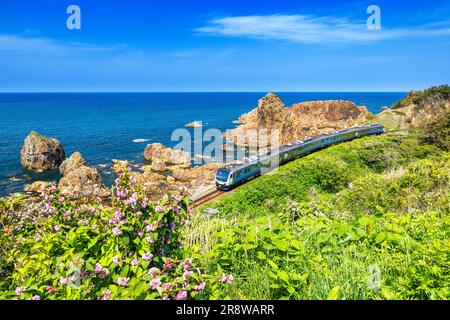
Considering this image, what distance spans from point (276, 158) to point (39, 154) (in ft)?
116

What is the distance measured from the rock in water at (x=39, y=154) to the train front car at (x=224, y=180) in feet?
104

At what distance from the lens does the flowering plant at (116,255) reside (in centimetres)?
302

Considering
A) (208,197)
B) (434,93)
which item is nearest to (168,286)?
(208,197)

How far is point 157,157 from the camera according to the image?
52.9m

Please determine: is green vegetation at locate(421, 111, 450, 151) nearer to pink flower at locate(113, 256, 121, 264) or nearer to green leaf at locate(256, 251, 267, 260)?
green leaf at locate(256, 251, 267, 260)

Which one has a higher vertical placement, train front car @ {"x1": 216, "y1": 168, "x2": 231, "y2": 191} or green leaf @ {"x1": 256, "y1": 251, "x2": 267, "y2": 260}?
green leaf @ {"x1": 256, "y1": 251, "x2": 267, "y2": 260}

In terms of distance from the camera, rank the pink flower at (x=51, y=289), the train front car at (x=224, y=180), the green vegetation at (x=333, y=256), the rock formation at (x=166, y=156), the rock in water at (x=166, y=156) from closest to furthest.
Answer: the pink flower at (x=51, y=289), the green vegetation at (x=333, y=256), the train front car at (x=224, y=180), the rock formation at (x=166, y=156), the rock in water at (x=166, y=156)

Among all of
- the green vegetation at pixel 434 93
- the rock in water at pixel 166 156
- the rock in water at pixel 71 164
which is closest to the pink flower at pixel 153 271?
the rock in water at pixel 71 164

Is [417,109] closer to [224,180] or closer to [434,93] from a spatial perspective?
[434,93]

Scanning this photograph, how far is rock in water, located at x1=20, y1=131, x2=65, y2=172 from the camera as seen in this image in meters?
47.0

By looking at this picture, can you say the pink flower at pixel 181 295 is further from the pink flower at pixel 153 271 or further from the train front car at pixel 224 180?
the train front car at pixel 224 180

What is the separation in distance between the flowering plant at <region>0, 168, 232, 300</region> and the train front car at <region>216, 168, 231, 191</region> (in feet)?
76.8

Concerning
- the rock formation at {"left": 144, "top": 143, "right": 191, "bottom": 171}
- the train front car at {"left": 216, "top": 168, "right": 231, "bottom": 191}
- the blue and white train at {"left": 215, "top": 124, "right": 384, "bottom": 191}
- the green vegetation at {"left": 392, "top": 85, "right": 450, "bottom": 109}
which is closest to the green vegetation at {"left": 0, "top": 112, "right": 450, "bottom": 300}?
the train front car at {"left": 216, "top": 168, "right": 231, "bottom": 191}

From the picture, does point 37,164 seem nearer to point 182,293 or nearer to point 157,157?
point 157,157
